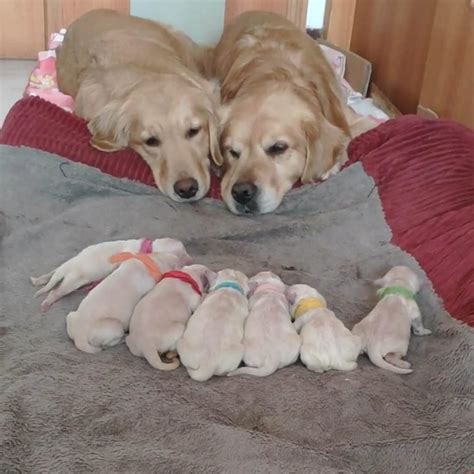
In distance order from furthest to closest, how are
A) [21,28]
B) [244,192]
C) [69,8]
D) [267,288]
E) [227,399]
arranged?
[21,28], [69,8], [244,192], [267,288], [227,399]

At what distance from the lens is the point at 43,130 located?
7.77ft

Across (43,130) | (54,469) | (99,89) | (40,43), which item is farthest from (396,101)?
(54,469)

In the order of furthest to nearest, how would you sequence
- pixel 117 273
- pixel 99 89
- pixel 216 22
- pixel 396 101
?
pixel 216 22 → pixel 396 101 → pixel 99 89 → pixel 117 273

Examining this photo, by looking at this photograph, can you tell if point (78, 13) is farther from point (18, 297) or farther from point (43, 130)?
point (18, 297)

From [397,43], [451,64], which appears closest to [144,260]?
[451,64]

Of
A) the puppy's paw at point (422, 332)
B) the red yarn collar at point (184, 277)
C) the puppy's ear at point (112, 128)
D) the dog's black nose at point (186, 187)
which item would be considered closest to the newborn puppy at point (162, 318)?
the red yarn collar at point (184, 277)

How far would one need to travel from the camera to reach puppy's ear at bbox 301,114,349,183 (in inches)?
89.1

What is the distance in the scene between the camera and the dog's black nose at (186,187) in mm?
2207

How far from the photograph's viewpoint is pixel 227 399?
1.44m

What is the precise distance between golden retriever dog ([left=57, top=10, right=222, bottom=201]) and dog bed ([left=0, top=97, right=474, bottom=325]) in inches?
2.6

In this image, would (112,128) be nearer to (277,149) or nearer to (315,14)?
(277,149)

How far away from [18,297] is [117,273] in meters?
0.28

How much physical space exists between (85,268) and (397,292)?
71 centimetres

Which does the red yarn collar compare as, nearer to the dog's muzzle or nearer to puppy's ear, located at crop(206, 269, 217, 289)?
puppy's ear, located at crop(206, 269, 217, 289)
